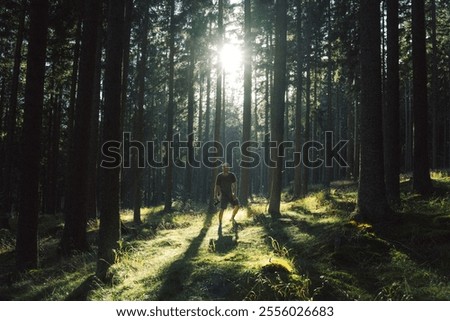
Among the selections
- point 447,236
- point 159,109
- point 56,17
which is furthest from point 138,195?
point 159,109

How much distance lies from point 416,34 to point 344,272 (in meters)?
9.29

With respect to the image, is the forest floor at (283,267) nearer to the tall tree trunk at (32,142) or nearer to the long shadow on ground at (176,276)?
the long shadow on ground at (176,276)

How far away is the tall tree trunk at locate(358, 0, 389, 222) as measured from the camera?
9227 millimetres

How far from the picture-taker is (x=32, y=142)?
32.6ft

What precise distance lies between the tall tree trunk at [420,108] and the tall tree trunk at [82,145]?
9.90m

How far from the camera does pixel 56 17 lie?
14664 millimetres

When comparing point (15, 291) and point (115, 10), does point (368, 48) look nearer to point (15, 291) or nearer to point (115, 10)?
point (115, 10)

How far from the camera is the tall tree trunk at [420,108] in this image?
12445 millimetres

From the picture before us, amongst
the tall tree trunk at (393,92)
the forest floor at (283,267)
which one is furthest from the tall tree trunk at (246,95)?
the forest floor at (283,267)

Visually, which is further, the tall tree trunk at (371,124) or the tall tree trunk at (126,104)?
the tall tree trunk at (126,104)

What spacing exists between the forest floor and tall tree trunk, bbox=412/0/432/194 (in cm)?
127

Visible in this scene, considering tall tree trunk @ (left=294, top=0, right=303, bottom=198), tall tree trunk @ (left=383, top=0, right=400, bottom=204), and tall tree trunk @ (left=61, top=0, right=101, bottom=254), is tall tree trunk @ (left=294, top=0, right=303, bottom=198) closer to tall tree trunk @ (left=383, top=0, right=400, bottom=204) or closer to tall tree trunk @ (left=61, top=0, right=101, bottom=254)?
tall tree trunk @ (left=383, top=0, right=400, bottom=204)

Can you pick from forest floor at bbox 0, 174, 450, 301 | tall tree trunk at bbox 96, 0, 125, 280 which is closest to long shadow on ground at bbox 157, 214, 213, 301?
forest floor at bbox 0, 174, 450, 301

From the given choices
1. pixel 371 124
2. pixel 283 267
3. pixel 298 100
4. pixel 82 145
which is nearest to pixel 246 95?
pixel 298 100
